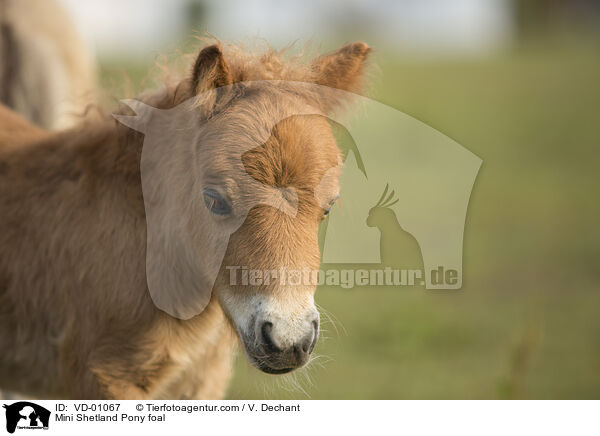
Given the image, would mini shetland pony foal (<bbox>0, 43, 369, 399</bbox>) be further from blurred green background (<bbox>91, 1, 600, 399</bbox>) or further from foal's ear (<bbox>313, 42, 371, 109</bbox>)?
blurred green background (<bbox>91, 1, 600, 399</bbox>)

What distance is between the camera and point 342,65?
3266 mm

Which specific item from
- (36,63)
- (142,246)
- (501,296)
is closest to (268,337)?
(142,246)

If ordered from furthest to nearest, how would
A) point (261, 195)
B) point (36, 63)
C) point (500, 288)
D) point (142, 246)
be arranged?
point (500, 288)
point (36, 63)
point (142, 246)
point (261, 195)

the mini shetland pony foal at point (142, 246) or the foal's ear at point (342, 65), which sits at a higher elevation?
the foal's ear at point (342, 65)

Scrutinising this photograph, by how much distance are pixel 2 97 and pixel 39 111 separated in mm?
324

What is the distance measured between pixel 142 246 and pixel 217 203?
59 centimetres

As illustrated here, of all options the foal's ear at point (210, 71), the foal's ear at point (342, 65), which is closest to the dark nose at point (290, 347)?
the foal's ear at point (210, 71)

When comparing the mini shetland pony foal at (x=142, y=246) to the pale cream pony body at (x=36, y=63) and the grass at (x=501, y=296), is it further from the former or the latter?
the pale cream pony body at (x=36, y=63)

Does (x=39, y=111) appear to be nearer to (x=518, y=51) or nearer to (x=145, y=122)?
(x=145, y=122)

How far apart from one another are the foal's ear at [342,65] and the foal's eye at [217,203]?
78 centimetres

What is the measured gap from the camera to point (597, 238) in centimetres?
860

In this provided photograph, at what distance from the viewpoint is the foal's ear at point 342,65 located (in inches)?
127

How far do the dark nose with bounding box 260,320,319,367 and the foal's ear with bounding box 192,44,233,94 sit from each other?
3.50 ft

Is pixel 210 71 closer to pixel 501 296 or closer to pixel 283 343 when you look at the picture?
pixel 283 343
